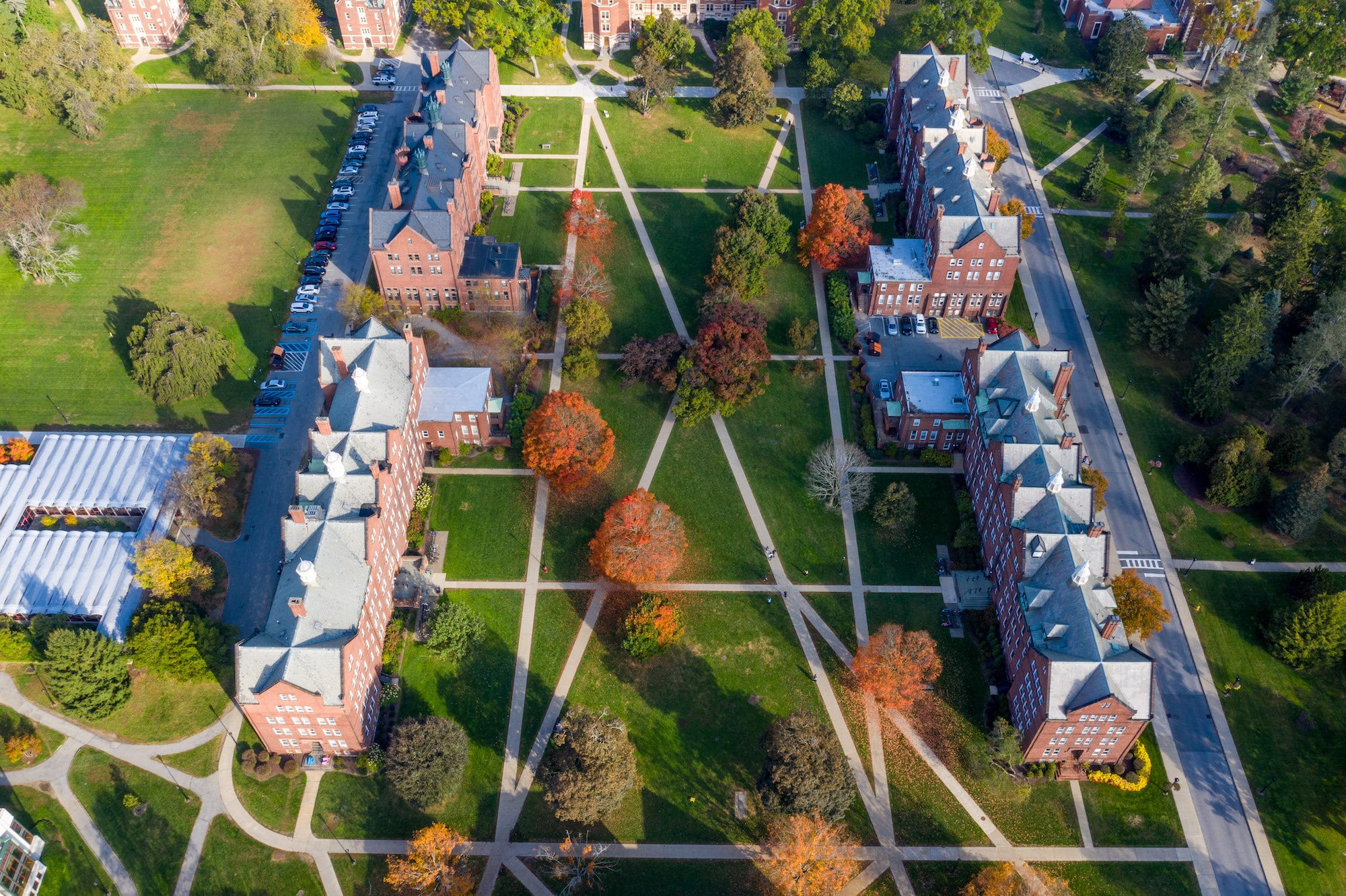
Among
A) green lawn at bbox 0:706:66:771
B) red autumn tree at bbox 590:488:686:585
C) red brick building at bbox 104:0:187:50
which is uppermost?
red brick building at bbox 104:0:187:50

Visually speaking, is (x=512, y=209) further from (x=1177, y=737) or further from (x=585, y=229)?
(x=1177, y=737)

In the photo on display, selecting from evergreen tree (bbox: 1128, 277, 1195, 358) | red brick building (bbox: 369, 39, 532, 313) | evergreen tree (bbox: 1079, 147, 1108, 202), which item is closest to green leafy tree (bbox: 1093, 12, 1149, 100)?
evergreen tree (bbox: 1079, 147, 1108, 202)

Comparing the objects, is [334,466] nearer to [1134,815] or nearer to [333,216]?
[333,216]

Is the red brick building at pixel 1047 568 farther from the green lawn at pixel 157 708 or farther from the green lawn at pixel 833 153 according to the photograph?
the green lawn at pixel 157 708

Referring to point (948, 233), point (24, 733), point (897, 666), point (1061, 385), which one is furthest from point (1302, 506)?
point (24, 733)

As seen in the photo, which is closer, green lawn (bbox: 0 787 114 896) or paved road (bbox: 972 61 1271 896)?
green lawn (bbox: 0 787 114 896)

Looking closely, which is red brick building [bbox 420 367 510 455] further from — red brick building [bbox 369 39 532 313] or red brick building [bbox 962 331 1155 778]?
red brick building [bbox 962 331 1155 778]
